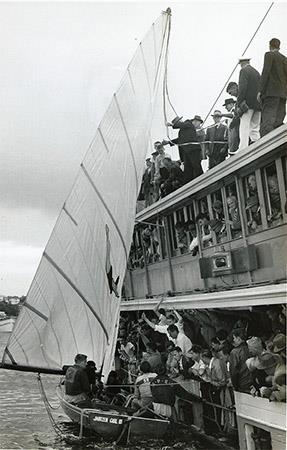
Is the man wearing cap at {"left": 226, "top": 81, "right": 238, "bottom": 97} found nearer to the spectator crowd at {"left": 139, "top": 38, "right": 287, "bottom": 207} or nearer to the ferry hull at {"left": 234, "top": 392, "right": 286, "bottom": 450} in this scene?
the spectator crowd at {"left": 139, "top": 38, "right": 287, "bottom": 207}

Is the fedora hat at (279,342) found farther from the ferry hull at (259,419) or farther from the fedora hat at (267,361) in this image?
the ferry hull at (259,419)

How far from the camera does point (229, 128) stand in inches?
96.9

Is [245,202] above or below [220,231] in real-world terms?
above

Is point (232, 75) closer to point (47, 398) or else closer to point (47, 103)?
point (47, 103)

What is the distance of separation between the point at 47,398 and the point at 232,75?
6.27 ft

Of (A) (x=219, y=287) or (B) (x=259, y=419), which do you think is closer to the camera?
(B) (x=259, y=419)

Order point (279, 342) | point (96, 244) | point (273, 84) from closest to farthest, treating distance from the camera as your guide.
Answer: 1. point (279, 342)
2. point (273, 84)
3. point (96, 244)

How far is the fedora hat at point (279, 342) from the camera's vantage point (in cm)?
206

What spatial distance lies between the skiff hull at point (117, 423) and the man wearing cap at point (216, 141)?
1260 mm

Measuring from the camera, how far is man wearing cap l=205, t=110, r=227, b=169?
2.38 meters

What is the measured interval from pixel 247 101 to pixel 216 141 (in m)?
0.25

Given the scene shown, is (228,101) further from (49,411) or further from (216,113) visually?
(49,411)

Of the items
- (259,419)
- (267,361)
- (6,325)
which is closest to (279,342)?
(267,361)

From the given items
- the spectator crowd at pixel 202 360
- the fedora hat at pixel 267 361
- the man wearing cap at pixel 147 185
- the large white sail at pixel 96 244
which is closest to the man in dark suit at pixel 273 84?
the large white sail at pixel 96 244
